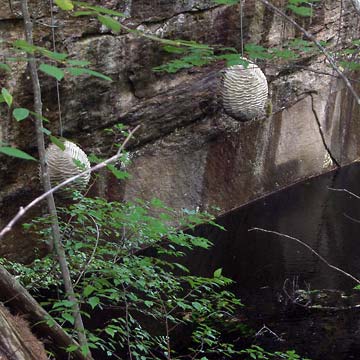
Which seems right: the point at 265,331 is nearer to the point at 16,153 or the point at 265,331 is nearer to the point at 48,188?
the point at 48,188

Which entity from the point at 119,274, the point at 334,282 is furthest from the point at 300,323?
the point at 119,274

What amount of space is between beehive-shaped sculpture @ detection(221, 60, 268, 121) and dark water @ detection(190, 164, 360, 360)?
117cm

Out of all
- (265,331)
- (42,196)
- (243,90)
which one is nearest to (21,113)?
(42,196)

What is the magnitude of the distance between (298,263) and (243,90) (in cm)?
141

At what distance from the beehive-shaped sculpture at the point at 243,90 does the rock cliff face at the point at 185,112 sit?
1.19ft

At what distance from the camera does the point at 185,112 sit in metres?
6.83

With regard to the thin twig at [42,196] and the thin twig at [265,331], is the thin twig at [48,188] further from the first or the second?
the thin twig at [265,331]

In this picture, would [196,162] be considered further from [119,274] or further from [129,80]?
[119,274]

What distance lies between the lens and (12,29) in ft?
16.5

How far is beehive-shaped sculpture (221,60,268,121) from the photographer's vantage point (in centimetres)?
576

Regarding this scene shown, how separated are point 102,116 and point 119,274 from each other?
337 cm

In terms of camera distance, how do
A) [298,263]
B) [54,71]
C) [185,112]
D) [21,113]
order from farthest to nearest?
[185,112]
[298,263]
[21,113]
[54,71]

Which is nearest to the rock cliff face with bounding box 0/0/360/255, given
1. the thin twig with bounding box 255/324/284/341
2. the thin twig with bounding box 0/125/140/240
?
the thin twig with bounding box 255/324/284/341

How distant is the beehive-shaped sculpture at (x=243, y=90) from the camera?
227 inches
